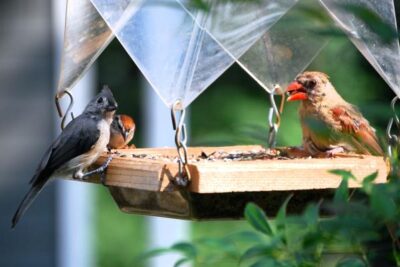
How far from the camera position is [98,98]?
3717 mm

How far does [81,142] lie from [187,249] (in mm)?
2437

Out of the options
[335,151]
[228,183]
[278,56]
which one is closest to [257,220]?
[228,183]

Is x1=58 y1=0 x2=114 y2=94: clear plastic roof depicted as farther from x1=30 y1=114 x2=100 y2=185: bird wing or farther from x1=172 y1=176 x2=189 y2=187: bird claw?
x1=172 y1=176 x2=189 y2=187: bird claw

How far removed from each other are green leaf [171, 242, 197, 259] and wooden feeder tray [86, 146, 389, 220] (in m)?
1.18

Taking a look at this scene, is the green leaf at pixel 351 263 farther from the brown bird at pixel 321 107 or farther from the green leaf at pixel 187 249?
the brown bird at pixel 321 107

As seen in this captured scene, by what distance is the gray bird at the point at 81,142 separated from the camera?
351 cm

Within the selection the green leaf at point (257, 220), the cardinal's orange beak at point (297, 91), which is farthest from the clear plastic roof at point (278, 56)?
the green leaf at point (257, 220)

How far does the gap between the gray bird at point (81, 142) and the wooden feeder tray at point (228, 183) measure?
0.61 metres

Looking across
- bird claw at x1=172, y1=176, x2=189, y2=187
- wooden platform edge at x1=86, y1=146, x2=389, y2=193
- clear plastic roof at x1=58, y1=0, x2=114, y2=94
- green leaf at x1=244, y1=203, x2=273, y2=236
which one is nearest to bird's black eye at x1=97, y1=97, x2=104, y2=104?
clear plastic roof at x1=58, y1=0, x2=114, y2=94

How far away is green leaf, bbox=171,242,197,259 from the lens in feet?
3.91

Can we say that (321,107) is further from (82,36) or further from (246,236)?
(246,236)

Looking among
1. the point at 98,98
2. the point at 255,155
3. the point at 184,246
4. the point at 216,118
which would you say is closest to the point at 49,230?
the point at 216,118

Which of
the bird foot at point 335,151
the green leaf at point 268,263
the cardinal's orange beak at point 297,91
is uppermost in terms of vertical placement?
the cardinal's orange beak at point 297,91

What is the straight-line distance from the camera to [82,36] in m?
3.09
